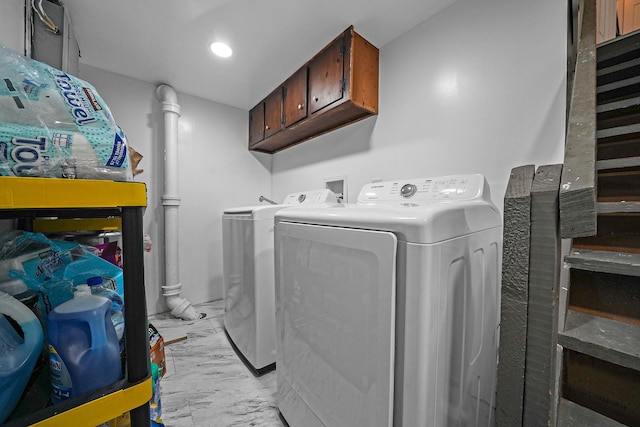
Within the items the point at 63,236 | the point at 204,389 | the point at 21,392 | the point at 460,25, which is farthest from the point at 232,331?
the point at 460,25

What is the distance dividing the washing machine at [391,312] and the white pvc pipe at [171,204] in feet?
6.21

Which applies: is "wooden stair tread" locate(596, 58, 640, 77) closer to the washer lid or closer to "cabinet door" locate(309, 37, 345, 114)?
the washer lid

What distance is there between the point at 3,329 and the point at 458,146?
186 cm

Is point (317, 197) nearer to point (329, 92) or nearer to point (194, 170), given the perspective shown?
point (329, 92)

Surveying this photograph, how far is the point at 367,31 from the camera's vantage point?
172 centimetres

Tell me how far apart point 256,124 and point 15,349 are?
2839 mm

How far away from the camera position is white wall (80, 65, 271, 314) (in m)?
2.45

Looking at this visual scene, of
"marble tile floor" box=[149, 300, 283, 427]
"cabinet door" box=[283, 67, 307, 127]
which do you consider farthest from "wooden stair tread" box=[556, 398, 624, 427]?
"cabinet door" box=[283, 67, 307, 127]

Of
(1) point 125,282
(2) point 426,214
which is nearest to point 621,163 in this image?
(2) point 426,214

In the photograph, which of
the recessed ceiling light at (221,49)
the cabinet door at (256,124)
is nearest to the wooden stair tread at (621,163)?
the recessed ceiling light at (221,49)

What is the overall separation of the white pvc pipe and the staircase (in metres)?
2.80

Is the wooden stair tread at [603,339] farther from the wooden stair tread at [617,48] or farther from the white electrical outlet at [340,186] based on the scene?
the white electrical outlet at [340,186]

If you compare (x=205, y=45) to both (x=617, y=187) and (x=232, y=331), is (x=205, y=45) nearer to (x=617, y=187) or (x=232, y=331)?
(x=232, y=331)

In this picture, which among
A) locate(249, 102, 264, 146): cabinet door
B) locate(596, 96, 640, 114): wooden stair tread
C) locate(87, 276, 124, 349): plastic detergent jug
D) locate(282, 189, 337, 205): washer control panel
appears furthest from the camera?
locate(249, 102, 264, 146): cabinet door
